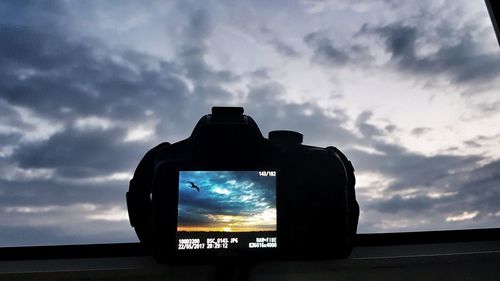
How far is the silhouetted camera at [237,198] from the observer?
95 cm

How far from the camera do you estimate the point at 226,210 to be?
3.26 ft

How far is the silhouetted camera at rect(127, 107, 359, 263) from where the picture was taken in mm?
951

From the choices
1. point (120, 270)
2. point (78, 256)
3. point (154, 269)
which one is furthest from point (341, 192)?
point (78, 256)

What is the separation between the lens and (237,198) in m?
Result: 0.99

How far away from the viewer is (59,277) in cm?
108

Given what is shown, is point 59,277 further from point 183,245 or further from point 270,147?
point 270,147

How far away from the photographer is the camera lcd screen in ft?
3.09

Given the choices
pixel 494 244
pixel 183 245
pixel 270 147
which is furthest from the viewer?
pixel 494 244

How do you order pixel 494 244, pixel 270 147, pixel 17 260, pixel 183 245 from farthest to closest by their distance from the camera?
1. pixel 494 244
2. pixel 17 260
3. pixel 270 147
4. pixel 183 245

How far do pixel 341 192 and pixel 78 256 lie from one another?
3.21ft

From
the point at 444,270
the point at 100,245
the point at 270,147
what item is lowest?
the point at 444,270

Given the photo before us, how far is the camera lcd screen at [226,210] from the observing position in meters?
0.94

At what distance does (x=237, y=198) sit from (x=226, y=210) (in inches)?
1.7

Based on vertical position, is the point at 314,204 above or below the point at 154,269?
above
